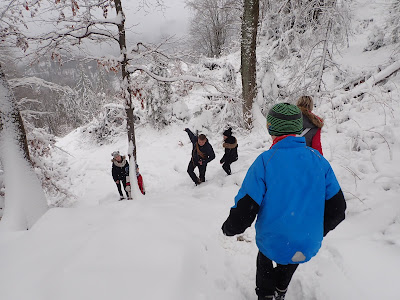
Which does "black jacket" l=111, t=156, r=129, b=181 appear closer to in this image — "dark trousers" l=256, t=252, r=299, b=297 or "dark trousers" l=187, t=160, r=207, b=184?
"dark trousers" l=187, t=160, r=207, b=184

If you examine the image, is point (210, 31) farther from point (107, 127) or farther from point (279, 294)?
point (279, 294)

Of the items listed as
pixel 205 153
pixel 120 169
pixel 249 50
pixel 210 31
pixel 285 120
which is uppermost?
pixel 210 31

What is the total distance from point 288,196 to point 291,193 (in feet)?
0.10

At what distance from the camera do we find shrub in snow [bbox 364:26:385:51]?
9.82 m

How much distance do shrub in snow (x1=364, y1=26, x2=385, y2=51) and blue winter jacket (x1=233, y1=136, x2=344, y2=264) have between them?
1202 cm

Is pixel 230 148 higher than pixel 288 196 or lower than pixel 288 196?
lower

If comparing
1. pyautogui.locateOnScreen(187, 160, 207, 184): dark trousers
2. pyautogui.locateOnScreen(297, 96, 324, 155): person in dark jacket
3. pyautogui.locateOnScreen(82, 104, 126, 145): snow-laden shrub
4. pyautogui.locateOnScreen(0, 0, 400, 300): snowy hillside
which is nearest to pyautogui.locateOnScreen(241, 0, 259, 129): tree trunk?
pyautogui.locateOnScreen(187, 160, 207, 184): dark trousers

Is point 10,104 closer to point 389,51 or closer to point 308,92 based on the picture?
point 308,92

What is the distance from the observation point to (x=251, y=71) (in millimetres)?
7789

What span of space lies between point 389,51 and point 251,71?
6.30 metres

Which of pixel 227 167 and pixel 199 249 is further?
pixel 227 167

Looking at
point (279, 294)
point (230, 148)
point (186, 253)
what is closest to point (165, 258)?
point (186, 253)

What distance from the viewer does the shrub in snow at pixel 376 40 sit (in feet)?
32.2

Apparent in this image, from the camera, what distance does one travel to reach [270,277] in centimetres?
208
